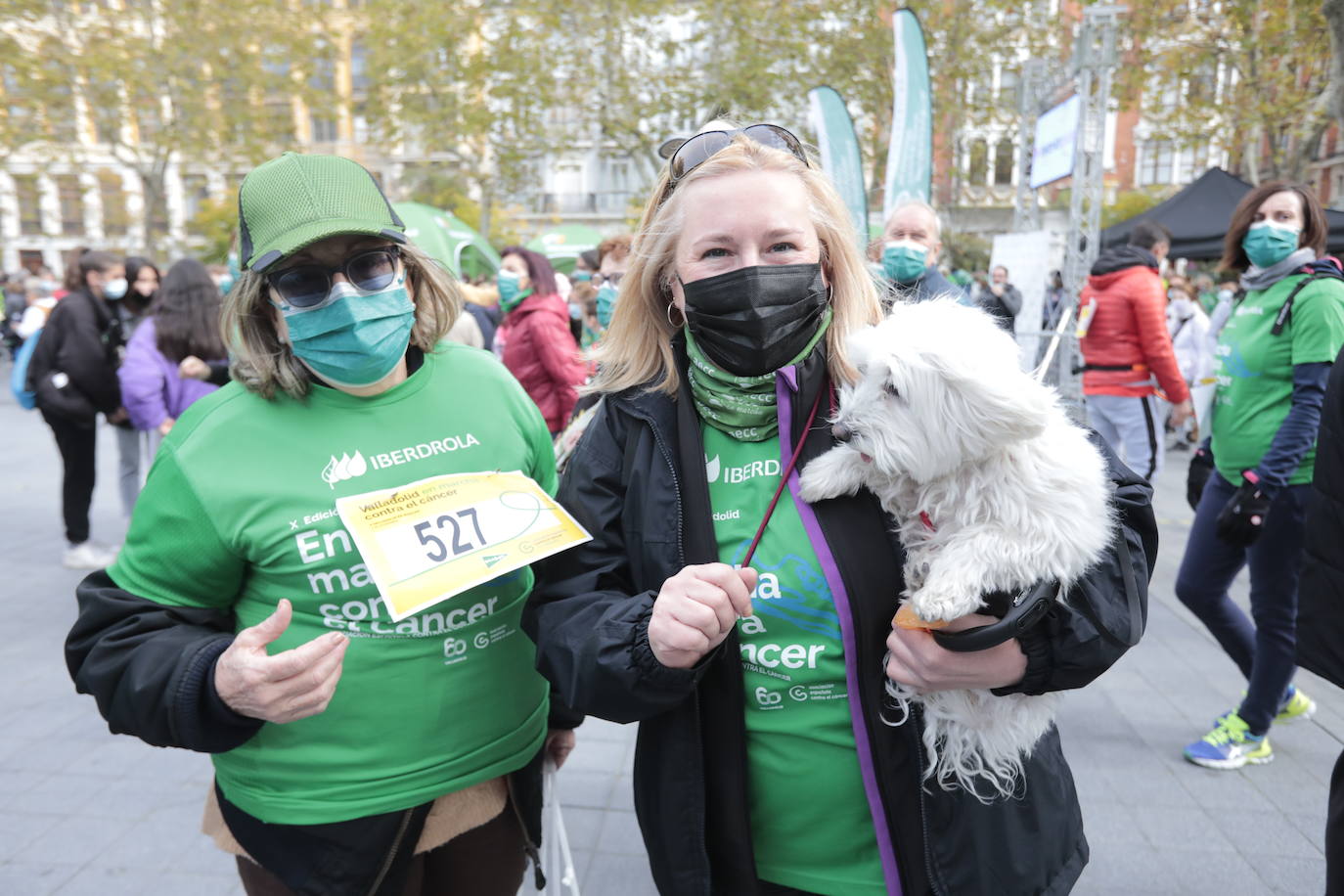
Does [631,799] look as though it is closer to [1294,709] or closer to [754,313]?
[754,313]

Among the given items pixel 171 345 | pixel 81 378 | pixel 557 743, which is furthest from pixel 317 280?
pixel 81 378

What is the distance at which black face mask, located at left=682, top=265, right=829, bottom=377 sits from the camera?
4.70ft

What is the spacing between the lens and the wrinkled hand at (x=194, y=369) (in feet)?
17.8

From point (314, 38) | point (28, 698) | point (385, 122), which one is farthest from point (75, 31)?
point (28, 698)

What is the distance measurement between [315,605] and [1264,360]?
3868 mm

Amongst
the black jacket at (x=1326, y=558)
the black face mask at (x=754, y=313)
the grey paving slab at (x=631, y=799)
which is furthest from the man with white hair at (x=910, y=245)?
the black face mask at (x=754, y=313)

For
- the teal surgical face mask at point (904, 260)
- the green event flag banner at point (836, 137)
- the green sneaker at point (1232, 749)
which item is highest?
the green event flag banner at point (836, 137)

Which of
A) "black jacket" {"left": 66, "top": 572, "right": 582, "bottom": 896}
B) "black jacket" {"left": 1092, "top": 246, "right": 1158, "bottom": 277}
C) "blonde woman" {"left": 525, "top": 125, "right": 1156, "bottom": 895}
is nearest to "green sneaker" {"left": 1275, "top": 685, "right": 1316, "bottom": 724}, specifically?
"black jacket" {"left": 1092, "top": 246, "right": 1158, "bottom": 277}

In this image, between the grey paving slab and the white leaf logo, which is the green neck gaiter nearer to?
the white leaf logo

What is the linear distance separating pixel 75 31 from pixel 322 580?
26.3m

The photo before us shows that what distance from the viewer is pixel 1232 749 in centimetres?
374

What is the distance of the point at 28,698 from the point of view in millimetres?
4355

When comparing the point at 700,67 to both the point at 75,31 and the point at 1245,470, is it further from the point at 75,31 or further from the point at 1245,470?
the point at 1245,470

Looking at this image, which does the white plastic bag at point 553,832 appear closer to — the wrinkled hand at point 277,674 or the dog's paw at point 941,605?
the wrinkled hand at point 277,674
